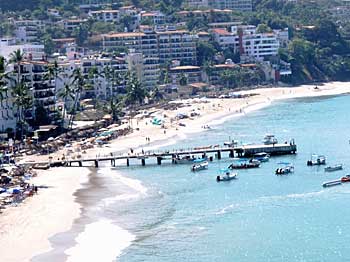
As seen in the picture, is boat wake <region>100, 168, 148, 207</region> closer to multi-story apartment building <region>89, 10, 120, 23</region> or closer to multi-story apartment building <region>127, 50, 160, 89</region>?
multi-story apartment building <region>127, 50, 160, 89</region>

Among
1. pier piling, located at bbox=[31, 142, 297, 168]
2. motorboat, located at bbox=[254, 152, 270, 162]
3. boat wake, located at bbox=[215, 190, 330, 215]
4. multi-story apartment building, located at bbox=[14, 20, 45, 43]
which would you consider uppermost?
multi-story apartment building, located at bbox=[14, 20, 45, 43]

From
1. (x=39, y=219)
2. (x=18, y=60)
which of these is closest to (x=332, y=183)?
(x=39, y=219)

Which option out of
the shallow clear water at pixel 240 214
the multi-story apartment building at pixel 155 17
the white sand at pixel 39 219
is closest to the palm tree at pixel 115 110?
the shallow clear water at pixel 240 214

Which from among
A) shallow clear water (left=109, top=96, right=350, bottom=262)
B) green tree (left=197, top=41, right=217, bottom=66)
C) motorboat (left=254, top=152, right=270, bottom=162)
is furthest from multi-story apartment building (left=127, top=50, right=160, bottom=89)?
motorboat (left=254, top=152, right=270, bottom=162)

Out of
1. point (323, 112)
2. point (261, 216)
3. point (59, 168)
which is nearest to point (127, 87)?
point (323, 112)

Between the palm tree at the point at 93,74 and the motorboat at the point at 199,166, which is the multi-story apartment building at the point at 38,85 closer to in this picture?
the palm tree at the point at 93,74

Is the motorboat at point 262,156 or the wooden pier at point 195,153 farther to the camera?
the motorboat at point 262,156

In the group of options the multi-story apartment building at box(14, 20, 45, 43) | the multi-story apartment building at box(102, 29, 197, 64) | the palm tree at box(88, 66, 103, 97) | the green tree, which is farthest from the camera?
the green tree
